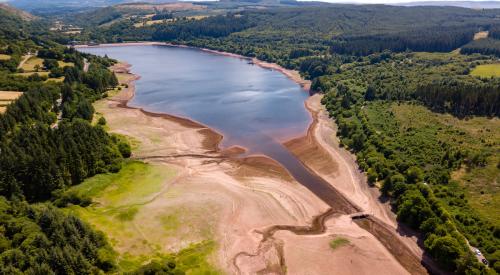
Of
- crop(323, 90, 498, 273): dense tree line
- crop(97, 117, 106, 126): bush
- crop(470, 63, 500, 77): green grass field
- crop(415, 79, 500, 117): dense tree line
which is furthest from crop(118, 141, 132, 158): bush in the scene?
crop(470, 63, 500, 77): green grass field

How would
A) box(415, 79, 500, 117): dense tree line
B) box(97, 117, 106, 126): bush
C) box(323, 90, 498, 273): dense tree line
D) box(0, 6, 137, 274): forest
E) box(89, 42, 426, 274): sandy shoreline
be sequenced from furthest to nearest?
box(415, 79, 500, 117): dense tree line < box(97, 117, 106, 126): bush < box(89, 42, 426, 274): sandy shoreline < box(323, 90, 498, 273): dense tree line < box(0, 6, 137, 274): forest

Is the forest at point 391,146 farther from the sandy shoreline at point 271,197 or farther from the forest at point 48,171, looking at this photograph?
the sandy shoreline at point 271,197

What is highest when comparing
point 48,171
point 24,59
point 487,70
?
point 24,59

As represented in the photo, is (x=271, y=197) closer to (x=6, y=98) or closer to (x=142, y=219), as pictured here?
(x=142, y=219)

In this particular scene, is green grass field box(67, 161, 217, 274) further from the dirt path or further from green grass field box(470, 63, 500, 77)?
green grass field box(470, 63, 500, 77)

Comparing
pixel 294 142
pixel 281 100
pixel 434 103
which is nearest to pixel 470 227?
pixel 294 142

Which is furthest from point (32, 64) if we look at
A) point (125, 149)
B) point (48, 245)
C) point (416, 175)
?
point (416, 175)
